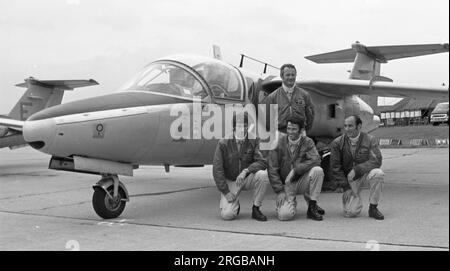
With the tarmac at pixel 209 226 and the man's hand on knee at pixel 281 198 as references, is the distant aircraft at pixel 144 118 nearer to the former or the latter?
the tarmac at pixel 209 226

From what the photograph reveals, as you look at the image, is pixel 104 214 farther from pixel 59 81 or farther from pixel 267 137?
pixel 59 81

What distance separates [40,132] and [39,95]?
1546cm

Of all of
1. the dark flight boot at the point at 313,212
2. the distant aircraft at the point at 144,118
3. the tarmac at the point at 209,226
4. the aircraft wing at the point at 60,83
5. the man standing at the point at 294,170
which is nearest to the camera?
the tarmac at the point at 209,226

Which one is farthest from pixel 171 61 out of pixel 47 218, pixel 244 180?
pixel 47 218

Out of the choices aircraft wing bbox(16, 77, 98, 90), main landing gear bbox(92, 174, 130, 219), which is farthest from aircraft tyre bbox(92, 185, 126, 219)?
aircraft wing bbox(16, 77, 98, 90)

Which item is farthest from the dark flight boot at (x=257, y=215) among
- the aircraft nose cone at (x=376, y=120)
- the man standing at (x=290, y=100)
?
the aircraft nose cone at (x=376, y=120)

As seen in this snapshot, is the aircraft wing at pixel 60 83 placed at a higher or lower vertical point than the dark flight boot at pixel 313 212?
higher

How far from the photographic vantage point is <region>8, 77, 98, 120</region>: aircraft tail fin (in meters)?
19.0

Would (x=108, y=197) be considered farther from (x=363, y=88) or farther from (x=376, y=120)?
(x=376, y=120)

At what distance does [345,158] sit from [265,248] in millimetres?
2103

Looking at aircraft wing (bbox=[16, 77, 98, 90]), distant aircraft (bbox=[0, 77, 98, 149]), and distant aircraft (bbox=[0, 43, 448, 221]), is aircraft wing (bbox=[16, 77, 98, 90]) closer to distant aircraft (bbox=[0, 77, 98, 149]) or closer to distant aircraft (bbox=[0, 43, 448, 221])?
distant aircraft (bbox=[0, 77, 98, 149])

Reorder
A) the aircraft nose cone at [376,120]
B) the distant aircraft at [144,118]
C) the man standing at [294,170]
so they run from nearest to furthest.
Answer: the distant aircraft at [144,118]
the man standing at [294,170]
the aircraft nose cone at [376,120]

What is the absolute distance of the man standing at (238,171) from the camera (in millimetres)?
5855
